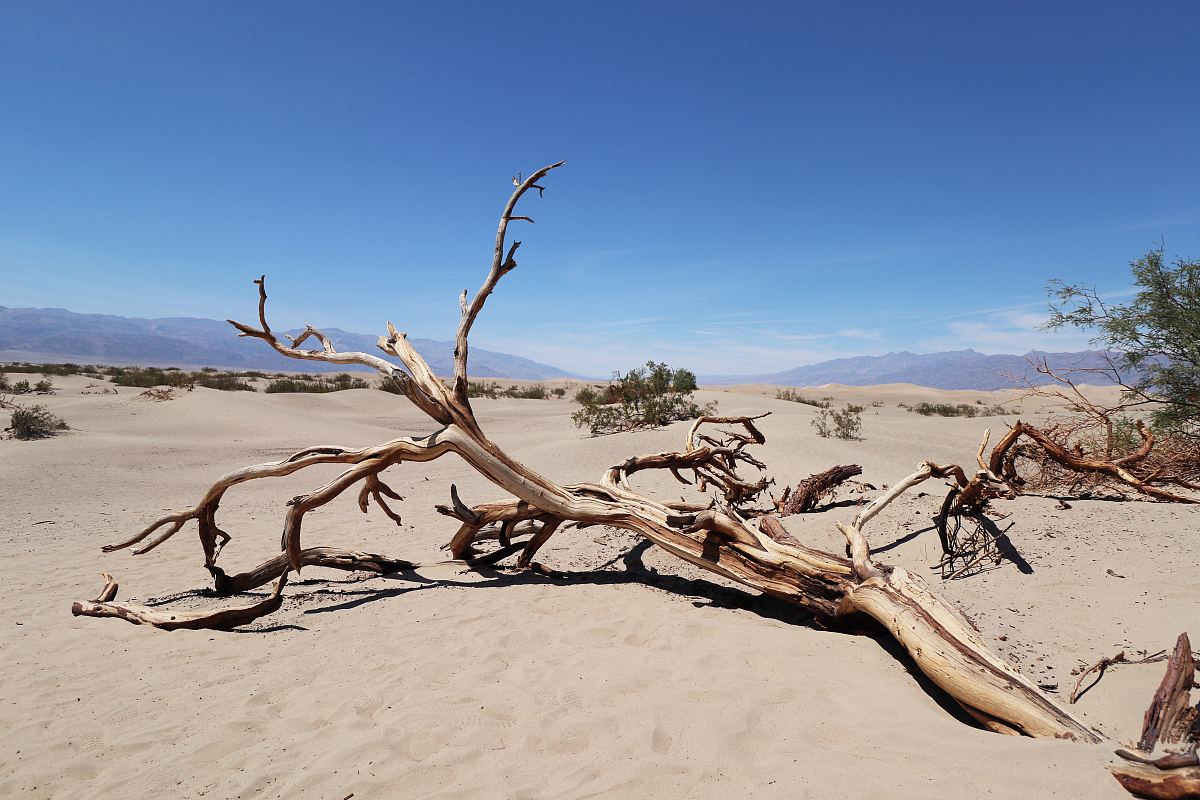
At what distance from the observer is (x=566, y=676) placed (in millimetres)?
3264

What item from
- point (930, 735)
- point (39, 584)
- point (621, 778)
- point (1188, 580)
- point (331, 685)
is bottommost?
point (39, 584)

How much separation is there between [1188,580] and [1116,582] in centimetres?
43

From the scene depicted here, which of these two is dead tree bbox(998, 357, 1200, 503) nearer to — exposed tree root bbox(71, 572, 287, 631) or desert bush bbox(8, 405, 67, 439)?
exposed tree root bbox(71, 572, 287, 631)

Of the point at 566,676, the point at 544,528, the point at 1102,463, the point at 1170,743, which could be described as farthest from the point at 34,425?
the point at 1102,463

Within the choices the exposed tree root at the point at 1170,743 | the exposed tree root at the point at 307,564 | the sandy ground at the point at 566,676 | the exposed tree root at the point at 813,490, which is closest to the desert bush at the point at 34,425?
the sandy ground at the point at 566,676

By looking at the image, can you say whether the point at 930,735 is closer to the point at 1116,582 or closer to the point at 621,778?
the point at 621,778

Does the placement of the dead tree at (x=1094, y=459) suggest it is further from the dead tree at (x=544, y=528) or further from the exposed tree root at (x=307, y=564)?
the exposed tree root at (x=307, y=564)

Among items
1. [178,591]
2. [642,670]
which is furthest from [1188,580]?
[178,591]

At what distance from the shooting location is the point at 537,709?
2.89 meters

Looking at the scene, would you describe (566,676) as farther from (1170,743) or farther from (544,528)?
(1170,743)

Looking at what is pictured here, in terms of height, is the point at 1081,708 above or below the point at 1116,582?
below

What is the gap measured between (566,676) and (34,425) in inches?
628

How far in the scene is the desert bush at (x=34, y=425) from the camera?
1257 centimetres

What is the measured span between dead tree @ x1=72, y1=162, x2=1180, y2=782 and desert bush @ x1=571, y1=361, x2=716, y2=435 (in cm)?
952
